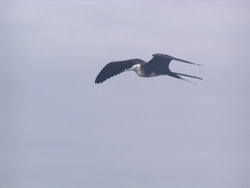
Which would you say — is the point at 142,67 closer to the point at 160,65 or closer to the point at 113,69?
the point at 160,65

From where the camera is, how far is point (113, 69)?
21.0 meters

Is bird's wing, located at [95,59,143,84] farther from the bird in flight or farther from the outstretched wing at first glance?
the outstretched wing

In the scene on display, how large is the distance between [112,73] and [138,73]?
150 cm

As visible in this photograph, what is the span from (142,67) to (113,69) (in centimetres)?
158

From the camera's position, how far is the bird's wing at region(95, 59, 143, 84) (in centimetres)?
2073

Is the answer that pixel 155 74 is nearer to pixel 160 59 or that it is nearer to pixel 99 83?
pixel 160 59

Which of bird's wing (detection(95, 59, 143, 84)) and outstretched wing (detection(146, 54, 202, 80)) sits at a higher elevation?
bird's wing (detection(95, 59, 143, 84))

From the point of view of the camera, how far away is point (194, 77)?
16.3 m

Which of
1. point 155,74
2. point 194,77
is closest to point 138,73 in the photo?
point 155,74

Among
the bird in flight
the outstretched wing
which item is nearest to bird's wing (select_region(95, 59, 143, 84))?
the bird in flight

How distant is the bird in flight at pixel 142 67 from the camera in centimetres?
1875

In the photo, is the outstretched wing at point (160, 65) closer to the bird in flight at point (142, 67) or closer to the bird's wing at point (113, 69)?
the bird in flight at point (142, 67)

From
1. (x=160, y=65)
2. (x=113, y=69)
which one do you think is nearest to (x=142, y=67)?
(x=160, y=65)

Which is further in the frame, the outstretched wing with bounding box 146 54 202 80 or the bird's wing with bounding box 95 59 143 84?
the bird's wing with bounding box 95 59 143 84
